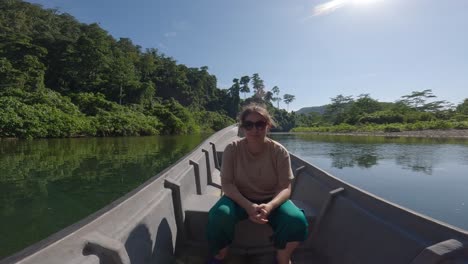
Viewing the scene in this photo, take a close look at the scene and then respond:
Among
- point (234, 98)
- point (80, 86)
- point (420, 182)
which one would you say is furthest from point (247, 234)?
point (234, 98)

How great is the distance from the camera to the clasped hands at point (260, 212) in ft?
5.80

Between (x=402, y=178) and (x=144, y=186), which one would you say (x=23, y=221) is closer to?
(x=144, y=186)

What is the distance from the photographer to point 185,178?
8.87ft

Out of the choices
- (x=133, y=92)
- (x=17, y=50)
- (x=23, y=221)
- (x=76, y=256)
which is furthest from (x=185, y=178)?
(x=133, y=92)

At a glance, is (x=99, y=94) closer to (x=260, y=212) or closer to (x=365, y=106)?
(x=260, y=212)

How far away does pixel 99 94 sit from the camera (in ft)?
108

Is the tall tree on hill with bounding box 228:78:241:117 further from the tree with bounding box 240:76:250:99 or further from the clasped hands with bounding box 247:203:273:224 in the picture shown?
the clasped hands with bounding box 247:203:273:224

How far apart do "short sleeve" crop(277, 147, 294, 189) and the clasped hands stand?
0.79 ft

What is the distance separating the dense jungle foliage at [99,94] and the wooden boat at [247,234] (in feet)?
3.12

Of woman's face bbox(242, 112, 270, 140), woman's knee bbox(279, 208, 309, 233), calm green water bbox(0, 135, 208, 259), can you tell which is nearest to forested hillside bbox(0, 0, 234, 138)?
calm green water bbox(0, 135, 208, 259)

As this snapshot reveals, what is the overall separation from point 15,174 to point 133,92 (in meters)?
35.5

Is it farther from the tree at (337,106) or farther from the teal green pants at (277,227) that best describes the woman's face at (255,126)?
the tree at (337,106)

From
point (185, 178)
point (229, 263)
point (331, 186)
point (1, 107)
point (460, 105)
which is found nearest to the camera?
point (229, 263)

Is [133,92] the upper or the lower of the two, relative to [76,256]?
upper
